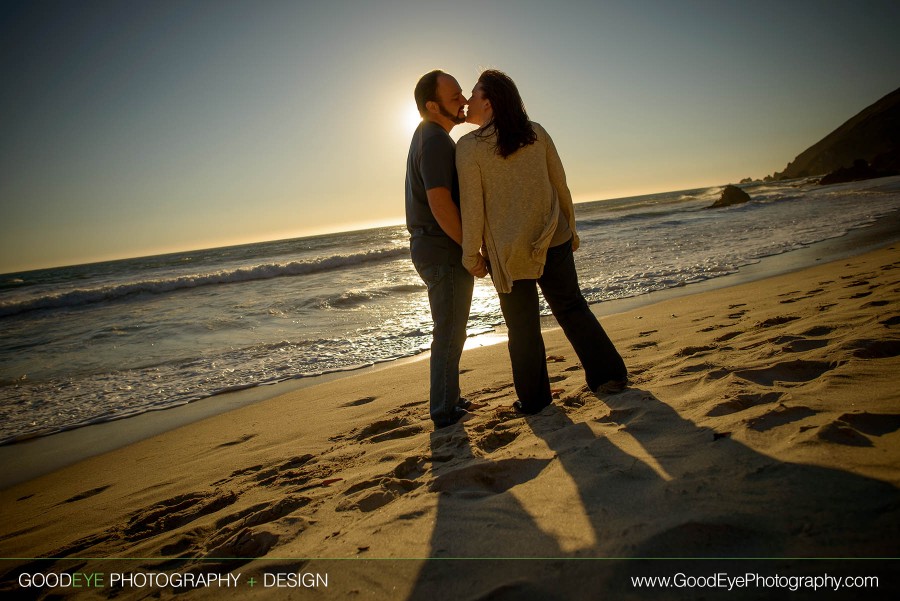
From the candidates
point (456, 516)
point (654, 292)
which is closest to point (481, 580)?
point (456, 516)

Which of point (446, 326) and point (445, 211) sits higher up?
point (445, 211)

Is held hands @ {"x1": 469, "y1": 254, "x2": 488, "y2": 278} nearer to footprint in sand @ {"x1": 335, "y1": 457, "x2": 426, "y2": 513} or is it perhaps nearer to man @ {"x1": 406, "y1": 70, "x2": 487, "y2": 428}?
man @ {"x1": 406, "y1": 70, "x2": 487, "y2": 428}

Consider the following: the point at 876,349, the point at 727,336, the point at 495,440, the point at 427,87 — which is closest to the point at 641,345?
the point at 727,336

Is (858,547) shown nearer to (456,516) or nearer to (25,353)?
(456,516)

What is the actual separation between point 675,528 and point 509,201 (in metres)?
1.82

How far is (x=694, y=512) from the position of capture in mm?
1351

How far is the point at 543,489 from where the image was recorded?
178cm

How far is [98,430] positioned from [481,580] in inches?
174

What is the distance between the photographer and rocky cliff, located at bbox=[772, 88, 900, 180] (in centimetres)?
4484

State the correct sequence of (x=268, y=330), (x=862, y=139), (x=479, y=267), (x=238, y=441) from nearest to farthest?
1. (x=479, y=267)
2. (x=238, y=441)
3. (x=268, y=330)
4. (x=862, y=139)

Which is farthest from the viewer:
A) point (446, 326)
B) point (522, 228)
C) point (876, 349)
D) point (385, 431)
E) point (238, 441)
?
point (238, 441)

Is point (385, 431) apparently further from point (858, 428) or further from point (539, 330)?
point (858, 428)

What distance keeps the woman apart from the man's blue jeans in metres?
0.20

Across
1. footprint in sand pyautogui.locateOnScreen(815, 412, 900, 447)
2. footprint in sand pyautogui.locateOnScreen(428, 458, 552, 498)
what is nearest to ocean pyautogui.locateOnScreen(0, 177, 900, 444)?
footprint in sand pyautogui.locateOnScreen(428, 458, 552, 498)
